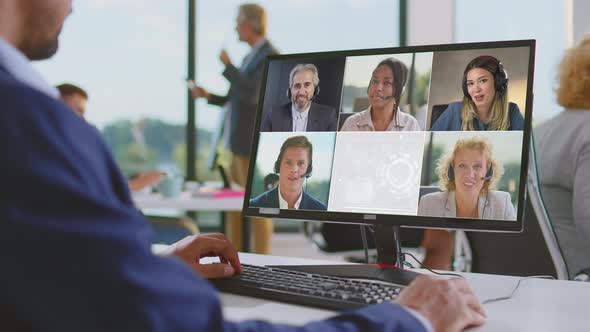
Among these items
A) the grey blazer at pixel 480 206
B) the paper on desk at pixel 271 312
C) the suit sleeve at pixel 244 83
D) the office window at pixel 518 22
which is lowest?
the paper on desk at pixel 271 312

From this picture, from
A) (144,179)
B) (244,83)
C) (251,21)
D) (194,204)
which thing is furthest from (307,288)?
(251,21)

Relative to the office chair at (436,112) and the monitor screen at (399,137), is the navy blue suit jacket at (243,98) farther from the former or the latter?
the office chair at (436,112)

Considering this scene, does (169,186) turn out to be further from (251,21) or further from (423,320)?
(423,320)

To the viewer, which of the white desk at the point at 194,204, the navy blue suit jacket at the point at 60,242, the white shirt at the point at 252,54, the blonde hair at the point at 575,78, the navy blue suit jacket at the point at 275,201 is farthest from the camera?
the white shirt at the point at 252,54

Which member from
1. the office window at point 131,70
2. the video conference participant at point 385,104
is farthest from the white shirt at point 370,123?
the office window at point 131,70

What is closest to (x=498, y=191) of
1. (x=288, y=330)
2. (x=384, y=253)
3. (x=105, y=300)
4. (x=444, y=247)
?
(x=384, y=253)

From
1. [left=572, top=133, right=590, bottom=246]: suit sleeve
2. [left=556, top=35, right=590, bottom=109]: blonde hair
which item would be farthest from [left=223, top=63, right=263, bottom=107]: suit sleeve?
[left=572, top=133, right=590, bottom=246]: suit sleeve

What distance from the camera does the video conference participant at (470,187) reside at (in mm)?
1021

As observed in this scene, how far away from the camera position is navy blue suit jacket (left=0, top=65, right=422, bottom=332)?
0.49 metres

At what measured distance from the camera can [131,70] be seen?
466 centimetres

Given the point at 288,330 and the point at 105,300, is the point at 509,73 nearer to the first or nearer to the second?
the point at 288,330

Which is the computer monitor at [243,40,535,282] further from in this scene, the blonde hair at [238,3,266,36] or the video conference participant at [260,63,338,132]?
the blonde hair at [238,3,266,36]

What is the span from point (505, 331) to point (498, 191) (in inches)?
11.3

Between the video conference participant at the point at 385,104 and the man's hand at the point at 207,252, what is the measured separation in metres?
0.31
